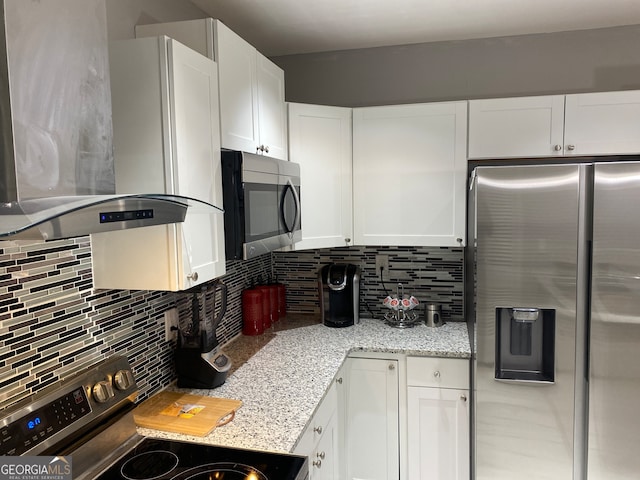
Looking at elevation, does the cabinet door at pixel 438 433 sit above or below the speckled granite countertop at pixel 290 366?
below

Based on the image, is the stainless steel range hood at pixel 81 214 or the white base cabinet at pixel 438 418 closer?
the stainless steel range hood at pixel 81 214

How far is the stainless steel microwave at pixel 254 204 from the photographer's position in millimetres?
1812

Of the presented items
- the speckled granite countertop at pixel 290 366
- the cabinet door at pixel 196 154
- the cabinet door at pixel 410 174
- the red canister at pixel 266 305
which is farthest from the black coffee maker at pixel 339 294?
Result: the cabinet door at pixel 196 154

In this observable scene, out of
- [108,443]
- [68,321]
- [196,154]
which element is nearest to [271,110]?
[196,154]

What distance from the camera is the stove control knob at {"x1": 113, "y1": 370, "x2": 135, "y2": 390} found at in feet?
5.26

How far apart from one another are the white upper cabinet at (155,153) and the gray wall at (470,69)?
1.54 meters

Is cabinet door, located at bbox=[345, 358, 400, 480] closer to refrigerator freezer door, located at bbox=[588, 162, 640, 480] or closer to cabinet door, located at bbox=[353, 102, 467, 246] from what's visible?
cabinet door, located at bbox=[353, 102, 467, 246]

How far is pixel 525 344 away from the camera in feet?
7.12

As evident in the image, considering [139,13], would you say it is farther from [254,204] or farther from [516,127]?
[516,127]

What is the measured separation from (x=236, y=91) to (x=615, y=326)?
1.84 meters

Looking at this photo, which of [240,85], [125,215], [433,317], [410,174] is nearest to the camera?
[125,215]

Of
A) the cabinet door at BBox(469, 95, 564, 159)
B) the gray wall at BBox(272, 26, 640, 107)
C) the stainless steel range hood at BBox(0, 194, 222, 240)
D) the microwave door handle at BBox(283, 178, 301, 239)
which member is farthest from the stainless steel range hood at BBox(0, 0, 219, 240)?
the gray wall at BBox(272, 26, 640, 107)

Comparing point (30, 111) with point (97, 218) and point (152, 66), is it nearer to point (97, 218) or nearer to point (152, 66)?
point (97, 218)

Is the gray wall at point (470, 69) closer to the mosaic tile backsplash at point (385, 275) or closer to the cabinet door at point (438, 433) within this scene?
the mosaic tile backsplash at point (385, 275)
